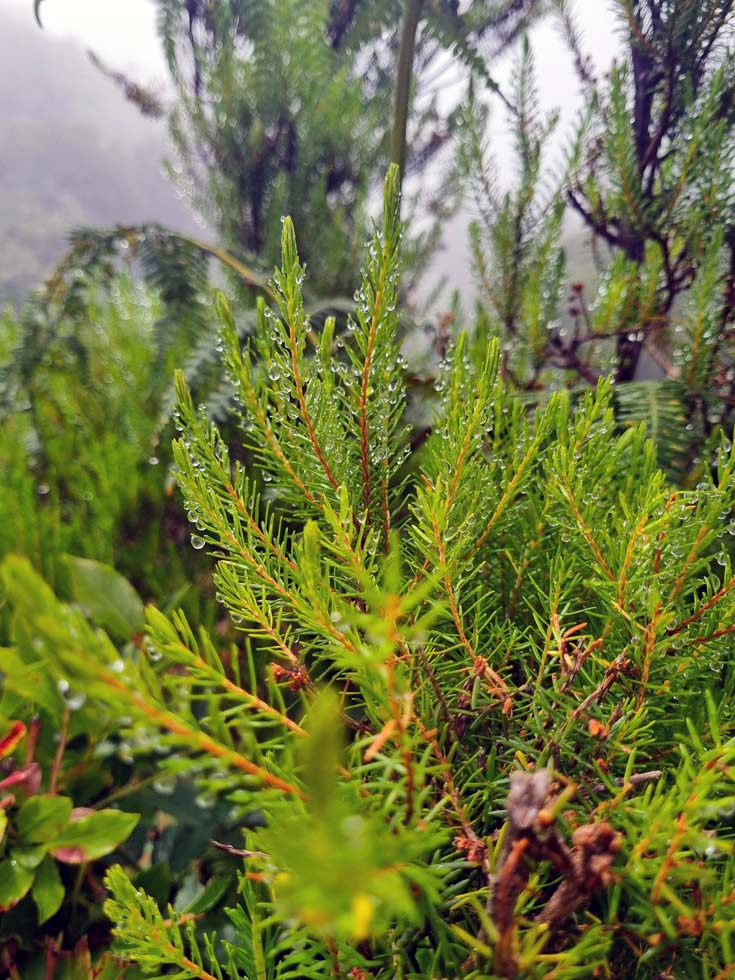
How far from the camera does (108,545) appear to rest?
0.54 m

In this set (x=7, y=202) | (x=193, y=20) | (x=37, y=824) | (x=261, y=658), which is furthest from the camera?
(x=7, y=202)

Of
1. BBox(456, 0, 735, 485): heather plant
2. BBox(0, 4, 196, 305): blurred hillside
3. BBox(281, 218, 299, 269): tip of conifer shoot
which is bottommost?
BBox(281, 218, 299, 269): tip of conifer shoot

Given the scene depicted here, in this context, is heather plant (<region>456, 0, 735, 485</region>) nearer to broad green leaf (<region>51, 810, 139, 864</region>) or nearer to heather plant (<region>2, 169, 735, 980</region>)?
heather plant (<region>2, 169, 735, 980</region>)

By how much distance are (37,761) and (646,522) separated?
0.35m

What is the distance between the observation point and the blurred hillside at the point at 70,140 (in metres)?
4.29

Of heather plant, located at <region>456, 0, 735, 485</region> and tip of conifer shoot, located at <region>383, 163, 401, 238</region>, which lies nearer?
tip of conifer shoot, located at <region>383, 163, 401, 238</region>

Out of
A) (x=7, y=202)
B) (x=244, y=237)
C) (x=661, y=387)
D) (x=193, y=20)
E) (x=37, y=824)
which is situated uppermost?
(x=7, y=202)

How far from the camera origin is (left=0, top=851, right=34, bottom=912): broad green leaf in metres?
0.27

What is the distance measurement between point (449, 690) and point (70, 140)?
5.67 m

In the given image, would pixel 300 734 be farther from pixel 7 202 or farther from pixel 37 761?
pixel 7 202

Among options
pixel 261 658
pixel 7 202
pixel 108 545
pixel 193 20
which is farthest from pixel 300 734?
pixel 7 202

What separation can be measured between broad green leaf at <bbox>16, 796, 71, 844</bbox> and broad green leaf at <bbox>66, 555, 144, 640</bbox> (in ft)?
0.28

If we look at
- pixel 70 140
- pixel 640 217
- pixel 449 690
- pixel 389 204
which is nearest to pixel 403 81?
pixel 640 217

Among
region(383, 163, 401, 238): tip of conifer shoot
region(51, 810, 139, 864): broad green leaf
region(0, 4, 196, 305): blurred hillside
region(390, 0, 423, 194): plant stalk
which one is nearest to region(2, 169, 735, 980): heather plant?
region(383, 163, 401, 238): tip of conifer shoot
